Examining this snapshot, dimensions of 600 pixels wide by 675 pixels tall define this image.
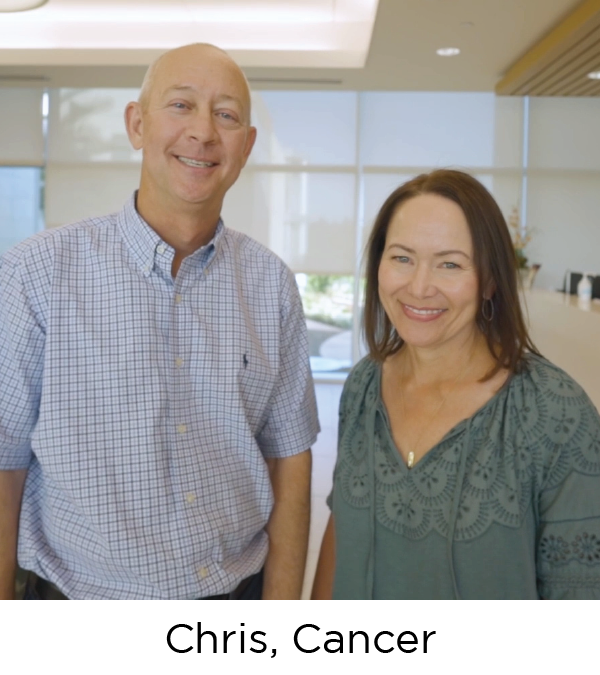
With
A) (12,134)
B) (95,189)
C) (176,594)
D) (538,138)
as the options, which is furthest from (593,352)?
(12,134)

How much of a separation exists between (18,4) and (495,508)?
6483mm

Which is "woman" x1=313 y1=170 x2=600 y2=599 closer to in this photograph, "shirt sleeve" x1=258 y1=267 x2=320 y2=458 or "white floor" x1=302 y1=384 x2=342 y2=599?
"shirt sleeve" x1=258 y1=267 x2=320 y2=458

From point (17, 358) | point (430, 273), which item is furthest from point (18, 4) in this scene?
point (430, 273)

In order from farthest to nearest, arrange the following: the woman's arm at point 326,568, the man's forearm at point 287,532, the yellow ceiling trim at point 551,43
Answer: the yellow ceiling trim at point 551,43 → the man's forearm at point 287,532 → the woman's arm at point 326,568

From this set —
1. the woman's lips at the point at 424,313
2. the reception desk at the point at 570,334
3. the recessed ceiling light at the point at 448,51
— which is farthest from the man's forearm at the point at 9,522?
the recessed ceiling light at the point at 448,51

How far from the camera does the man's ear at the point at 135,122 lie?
1.91m

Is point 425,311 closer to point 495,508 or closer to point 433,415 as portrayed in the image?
point 433,415

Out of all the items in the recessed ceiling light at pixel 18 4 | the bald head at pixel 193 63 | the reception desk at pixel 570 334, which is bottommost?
the reception desk at pixel 570 334

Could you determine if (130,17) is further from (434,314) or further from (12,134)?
(434,314)

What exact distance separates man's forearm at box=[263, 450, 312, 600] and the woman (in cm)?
25

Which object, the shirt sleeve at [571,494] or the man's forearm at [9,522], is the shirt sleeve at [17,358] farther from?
the shirt sleeve at [571,494]

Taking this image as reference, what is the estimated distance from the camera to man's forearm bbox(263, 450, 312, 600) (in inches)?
77.2

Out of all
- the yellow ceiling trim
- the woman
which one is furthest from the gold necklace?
the yellow ceiling trim

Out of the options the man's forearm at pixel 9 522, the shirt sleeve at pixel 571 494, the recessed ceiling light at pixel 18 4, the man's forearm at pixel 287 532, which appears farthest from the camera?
the recessed ceiling light at pixel 18 4
